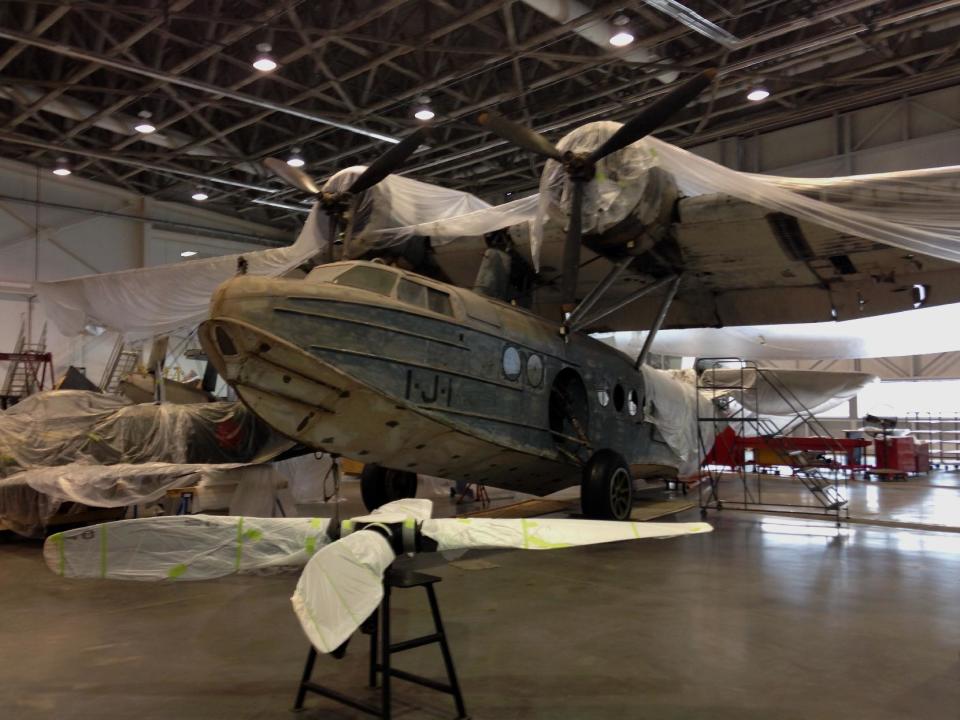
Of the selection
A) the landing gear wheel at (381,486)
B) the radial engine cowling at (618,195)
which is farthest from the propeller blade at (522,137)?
the landing gear wheel at (381,486)

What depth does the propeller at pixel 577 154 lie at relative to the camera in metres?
9.00

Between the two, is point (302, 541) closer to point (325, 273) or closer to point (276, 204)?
point (325, 273)

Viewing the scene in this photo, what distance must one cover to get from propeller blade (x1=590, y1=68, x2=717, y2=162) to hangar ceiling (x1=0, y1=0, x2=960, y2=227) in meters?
4.91

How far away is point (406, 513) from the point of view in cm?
425

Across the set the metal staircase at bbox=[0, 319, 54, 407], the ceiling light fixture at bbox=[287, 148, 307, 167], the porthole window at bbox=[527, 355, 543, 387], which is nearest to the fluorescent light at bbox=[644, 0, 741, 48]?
the porthole window at bbox=[527, 355, 543, 387]

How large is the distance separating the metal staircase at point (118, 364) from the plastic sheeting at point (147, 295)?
2.74 ft

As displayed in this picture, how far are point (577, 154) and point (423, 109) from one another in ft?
29.9

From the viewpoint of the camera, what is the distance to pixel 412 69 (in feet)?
58.0

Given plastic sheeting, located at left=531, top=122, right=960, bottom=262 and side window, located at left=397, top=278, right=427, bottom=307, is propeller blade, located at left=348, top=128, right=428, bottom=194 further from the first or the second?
side window, located at left=397, top=278, right=427, bottom=307

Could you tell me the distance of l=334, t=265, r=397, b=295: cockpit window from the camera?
321 inches

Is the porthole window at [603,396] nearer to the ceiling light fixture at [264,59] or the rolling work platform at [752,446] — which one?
the rolling work platform at [752,446]

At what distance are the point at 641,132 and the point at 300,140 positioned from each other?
13982 mm

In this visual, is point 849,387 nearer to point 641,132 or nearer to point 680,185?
point 680,185

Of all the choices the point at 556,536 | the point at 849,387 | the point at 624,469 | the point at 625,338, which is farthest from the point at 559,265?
the point at 849,387
